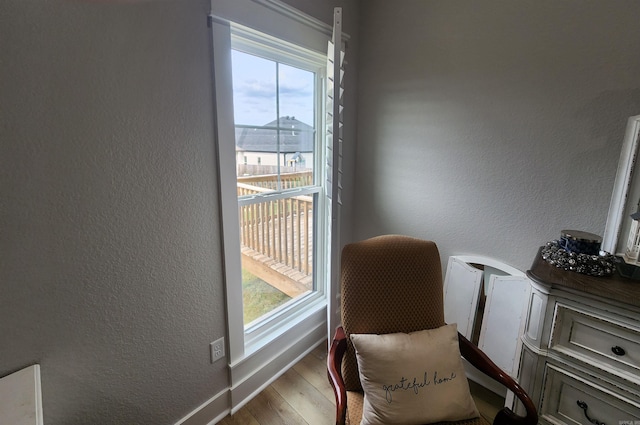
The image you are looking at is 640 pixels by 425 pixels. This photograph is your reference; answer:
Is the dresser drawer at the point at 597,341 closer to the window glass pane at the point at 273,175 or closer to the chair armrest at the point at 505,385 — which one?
the chair armrest at the point at 505,385

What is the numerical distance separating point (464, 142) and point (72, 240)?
1869mm

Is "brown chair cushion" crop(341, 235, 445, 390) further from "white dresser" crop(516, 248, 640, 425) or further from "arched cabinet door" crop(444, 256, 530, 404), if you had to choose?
"arched cabinet door" crop(444, 256, 530, 404)

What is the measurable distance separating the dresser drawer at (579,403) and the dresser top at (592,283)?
0.33 m

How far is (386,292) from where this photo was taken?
1.24 meters

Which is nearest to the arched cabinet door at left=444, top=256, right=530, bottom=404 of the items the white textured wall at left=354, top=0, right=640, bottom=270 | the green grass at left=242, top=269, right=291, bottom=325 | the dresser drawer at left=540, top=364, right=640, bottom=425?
the white textured wall at left=354, top=0, right=640, bottom=270

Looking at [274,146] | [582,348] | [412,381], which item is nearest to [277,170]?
[274,146]

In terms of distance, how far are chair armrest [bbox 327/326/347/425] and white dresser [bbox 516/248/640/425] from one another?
28.2 inches

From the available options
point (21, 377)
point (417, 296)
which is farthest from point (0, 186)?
point (417, 296)

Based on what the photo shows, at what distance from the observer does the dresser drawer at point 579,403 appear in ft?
3.22

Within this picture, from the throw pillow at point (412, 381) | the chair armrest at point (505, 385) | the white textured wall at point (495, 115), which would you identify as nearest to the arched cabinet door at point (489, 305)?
the white textured wall at point (495, 115)

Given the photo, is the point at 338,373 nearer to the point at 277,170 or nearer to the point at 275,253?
the point at 275,253

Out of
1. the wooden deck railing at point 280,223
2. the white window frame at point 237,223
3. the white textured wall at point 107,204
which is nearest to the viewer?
the white textured wall at point 107,204

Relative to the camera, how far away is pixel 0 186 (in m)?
0.85

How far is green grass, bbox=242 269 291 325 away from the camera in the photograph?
180cm
